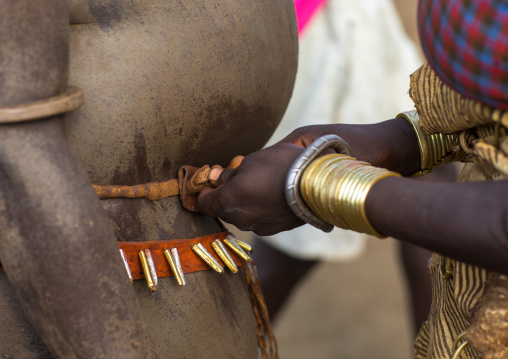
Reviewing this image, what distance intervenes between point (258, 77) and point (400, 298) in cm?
260

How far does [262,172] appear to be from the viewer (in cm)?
88

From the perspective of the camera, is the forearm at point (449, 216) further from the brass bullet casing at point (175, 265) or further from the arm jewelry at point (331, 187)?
the brass bullet casing at point (175, 265)

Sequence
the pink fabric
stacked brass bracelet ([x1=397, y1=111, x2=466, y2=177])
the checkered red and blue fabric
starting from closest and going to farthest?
the checkered red and blue fabric < stacked brass bracelet ([x1=397, y1=111, x2=466, y2=177]) < the pink fabric

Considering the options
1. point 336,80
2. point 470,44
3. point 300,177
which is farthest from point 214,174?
point 336,80

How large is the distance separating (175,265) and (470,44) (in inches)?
18.7

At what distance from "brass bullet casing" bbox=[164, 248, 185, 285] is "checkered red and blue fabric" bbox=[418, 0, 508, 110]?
42 centimetres

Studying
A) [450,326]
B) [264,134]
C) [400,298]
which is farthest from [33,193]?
[400,298]

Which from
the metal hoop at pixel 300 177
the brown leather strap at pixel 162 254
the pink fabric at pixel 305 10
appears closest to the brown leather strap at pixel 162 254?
the brown leather strap at pixel 162 254

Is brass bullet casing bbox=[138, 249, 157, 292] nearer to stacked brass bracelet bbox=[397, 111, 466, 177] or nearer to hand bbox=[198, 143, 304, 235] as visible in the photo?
hand bbox=[198, 143, 304, 235]

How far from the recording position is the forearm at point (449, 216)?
2.31 feet

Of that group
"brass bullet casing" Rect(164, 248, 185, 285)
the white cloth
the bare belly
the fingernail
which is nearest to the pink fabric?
the white cloth

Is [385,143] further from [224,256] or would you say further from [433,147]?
[224,256]

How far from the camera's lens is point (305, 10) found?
211cm

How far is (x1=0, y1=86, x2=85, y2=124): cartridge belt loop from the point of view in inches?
27.0
